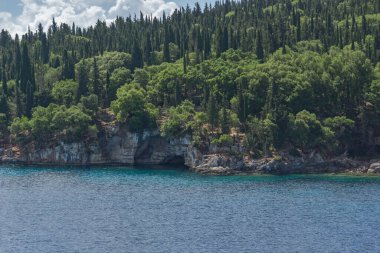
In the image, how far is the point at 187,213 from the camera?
7812cm

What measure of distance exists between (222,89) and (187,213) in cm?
6330

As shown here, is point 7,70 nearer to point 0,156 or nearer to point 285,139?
point 0,156

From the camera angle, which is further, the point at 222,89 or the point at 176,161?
the point at 222,89

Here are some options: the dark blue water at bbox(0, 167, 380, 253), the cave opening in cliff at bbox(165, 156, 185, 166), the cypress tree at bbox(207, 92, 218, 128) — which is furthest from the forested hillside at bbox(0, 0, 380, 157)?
the dark blue water at bbox(0, 167, 380, 253)

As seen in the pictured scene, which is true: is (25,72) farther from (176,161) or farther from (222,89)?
(222,89)

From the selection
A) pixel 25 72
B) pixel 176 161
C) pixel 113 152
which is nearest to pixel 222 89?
pixel 176 161

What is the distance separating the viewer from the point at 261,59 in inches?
6019

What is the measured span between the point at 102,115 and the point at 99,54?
4363 centimetres

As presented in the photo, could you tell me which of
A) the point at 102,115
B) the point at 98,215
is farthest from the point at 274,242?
the point at 102,115

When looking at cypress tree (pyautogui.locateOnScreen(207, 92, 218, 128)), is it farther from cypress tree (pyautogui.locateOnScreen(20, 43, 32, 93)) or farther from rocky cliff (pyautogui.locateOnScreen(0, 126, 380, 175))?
cypress tree (pyautogui.locateOnScreen(20, 43, 32, 93))

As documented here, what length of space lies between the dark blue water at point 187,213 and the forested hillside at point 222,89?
15829 mm

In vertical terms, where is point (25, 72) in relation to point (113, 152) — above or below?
above

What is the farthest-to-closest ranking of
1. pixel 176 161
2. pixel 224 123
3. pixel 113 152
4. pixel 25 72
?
1. pixel 25 72
2. pixel 176 161
3. pixel 113 152
4. pixel 224 123

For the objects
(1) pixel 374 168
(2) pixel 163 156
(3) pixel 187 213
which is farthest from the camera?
(2) pixel 163 156
